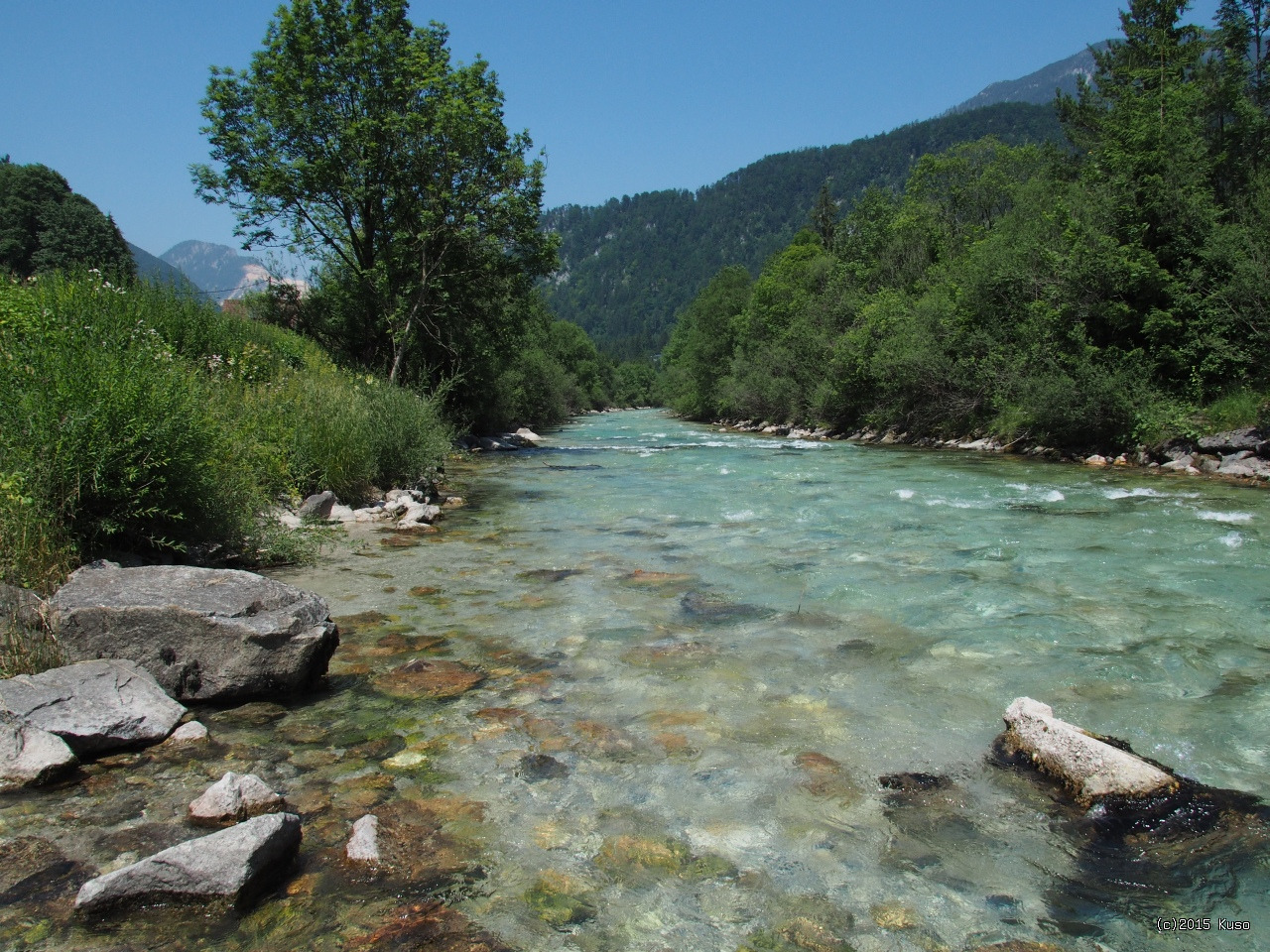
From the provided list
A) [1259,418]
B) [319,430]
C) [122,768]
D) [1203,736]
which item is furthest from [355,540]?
[1259,418]

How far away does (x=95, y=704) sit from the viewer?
420 cm

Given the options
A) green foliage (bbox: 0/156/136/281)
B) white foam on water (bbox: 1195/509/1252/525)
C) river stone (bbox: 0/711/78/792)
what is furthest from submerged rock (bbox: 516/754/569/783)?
green foliage (bbox: 0/156/136/281)

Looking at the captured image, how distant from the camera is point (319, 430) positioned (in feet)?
40.3

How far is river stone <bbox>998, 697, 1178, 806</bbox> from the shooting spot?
3.84 m

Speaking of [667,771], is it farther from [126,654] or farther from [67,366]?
[67,366]

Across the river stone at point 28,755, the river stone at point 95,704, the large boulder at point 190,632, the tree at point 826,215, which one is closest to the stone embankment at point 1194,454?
the large boulder at point 190,632

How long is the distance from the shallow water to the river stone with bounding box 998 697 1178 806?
172 mm

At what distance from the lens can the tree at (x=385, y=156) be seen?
2302 cm

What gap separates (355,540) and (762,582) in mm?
5777

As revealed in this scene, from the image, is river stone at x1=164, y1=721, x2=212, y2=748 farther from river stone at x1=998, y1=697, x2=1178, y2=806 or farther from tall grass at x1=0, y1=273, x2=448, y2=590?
river stone at x1=998, y1=697, x2=1178, y2=806

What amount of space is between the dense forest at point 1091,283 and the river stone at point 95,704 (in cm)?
2211

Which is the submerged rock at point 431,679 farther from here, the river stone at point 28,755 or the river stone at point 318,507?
the river stone at point 318,507

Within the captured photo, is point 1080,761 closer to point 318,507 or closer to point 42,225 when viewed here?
point 318,507

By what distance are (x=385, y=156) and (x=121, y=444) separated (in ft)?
67.8
